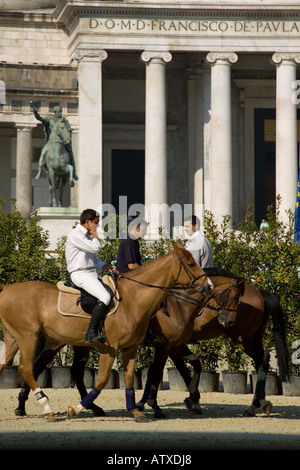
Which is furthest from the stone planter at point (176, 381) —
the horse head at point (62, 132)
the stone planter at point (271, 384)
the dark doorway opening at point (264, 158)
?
the dark doorway opening at point (264, 158)

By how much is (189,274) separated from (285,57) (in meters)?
29.1

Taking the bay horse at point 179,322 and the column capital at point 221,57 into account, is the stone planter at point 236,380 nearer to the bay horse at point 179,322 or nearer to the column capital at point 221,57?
the bay horse at point 179,322

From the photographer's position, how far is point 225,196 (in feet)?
143

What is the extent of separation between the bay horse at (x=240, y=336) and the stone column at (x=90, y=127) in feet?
79.5

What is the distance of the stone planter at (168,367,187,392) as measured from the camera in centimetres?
2256

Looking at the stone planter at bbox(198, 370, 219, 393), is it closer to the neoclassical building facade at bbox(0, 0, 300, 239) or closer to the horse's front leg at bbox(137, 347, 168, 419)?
the horse's front leg at bbox(137, 347, 168, 419)

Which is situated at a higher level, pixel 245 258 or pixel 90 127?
pixel 90 127

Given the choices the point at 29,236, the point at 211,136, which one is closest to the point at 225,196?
the point at 211,136

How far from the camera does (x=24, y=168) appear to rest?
45281 mm

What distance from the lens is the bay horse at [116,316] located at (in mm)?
16734

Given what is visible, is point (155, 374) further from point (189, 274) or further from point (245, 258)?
point (245, 258)

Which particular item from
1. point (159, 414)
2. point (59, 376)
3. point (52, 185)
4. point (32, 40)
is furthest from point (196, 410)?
point (32, 40)

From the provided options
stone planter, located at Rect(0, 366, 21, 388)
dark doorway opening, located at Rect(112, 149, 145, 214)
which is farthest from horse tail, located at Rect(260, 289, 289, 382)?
dark doorway opening, located at Rect(112, 149, 145, 214)

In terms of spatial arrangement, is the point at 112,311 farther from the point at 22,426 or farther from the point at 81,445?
the point at 81,445
